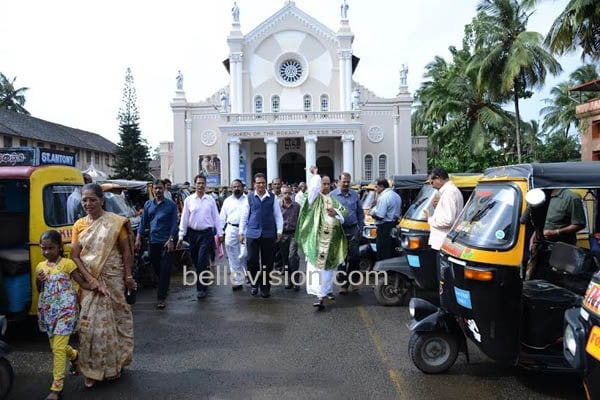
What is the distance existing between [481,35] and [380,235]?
21.2 metres

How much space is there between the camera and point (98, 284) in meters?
4.33

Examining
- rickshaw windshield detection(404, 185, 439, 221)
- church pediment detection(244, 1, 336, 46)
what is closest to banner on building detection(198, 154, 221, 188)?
church pediment detection(244, 1, 336, 46)

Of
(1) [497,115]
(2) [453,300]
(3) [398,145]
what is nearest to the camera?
(2) [453,300]

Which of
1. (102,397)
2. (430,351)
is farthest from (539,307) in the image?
(102,397)

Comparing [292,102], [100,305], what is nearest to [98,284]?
[100,305]

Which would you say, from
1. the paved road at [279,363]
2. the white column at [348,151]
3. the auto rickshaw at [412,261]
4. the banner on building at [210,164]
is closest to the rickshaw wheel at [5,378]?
the paved road at [279,363]

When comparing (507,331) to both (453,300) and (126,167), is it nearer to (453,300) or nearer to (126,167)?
(453,300)

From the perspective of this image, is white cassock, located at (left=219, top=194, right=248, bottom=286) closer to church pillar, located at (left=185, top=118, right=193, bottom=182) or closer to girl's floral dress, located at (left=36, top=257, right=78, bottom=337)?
girl's floral dress, located at (left=36, top=257, right=78, bottom=337)

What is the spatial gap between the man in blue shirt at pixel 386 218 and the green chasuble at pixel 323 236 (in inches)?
57.0

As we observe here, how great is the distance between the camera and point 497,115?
90.5 ft

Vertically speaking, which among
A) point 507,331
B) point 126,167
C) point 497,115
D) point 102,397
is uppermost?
point 497,115

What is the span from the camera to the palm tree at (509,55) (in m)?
23.8

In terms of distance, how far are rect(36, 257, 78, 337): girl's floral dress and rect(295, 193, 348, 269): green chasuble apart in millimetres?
3757

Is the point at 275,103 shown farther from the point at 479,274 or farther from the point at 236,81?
the point at 479,274
